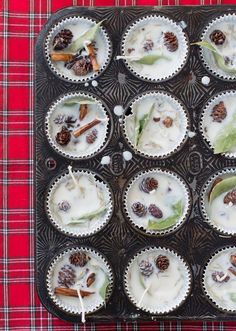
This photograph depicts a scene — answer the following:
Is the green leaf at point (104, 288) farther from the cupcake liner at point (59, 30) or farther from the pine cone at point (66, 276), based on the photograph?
the cupcake liner at point (59, 30)

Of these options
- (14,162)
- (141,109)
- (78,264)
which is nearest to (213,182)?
(141,109)

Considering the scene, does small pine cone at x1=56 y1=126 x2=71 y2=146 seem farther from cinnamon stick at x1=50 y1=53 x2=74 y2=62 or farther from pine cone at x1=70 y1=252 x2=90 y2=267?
pine cone at x1=70 y1=252 x2=90 y2=267

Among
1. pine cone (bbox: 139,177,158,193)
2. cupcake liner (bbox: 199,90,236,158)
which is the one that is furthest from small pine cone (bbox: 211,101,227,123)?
pine cone (bbox: 139,177,158,193)

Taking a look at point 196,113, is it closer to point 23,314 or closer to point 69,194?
point 69,194

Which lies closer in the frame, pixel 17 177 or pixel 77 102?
pixel 77 102

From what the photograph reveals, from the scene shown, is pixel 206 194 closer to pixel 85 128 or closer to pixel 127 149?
pixel 127 149

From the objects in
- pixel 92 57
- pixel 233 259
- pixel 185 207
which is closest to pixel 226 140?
pixel 185 207
